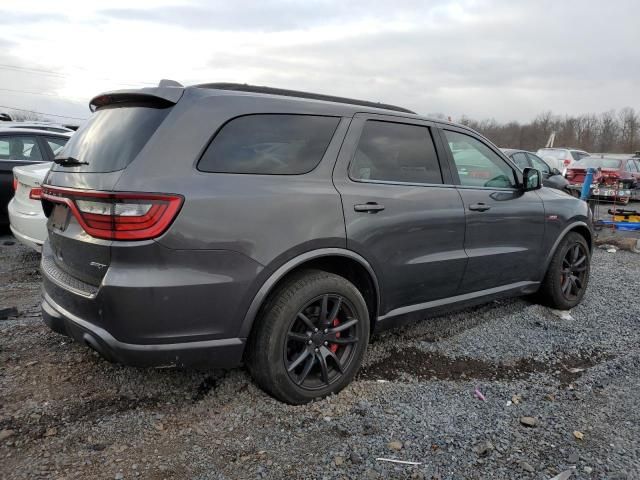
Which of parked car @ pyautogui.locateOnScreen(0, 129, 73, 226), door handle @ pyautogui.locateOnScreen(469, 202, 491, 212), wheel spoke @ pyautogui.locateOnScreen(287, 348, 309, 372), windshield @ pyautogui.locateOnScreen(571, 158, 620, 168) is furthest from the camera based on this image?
windshield @ pyautogui.locateOnScreen(571, 158, 620, 168)

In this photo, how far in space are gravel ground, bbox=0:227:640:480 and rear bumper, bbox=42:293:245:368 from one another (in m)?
0.40

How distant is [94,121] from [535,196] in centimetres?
361

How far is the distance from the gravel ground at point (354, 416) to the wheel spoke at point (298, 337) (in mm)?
404

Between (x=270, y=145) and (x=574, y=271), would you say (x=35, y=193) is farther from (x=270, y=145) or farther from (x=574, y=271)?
(x=574, y=271)

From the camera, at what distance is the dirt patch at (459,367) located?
343cm

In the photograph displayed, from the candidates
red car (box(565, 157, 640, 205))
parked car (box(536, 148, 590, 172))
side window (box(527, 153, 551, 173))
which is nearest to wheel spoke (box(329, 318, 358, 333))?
side window (box(527, 153, 551, 173))

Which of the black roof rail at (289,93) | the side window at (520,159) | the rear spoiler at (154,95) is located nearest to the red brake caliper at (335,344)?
the black roof rail at (289,93)

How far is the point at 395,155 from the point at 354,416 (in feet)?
5.65

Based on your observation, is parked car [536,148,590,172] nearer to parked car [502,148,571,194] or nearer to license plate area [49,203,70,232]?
parked car [502,148,571,194]

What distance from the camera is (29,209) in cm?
521

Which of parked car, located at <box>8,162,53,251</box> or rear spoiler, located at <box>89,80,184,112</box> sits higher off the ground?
rear spoiler, located at <box>89,80,184,112</box>

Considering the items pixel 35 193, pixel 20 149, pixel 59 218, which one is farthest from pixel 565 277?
pixel 20 149

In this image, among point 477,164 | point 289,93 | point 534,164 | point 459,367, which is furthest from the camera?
point 534,164

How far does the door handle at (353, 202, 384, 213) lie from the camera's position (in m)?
3.02
